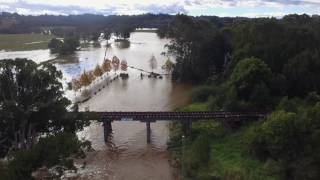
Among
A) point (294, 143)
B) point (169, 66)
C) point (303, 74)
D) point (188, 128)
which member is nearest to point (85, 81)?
point (169, 66)

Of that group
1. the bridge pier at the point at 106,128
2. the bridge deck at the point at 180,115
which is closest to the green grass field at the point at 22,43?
the bridge pier at the point at 106,128

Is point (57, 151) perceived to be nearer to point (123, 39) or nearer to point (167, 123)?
point (167, 123)

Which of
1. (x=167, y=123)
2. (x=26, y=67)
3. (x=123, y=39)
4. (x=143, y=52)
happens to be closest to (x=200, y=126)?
(x=167, y=123)

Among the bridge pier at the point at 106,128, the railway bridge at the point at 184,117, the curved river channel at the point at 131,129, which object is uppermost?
the railway bridge at the point at 184,117

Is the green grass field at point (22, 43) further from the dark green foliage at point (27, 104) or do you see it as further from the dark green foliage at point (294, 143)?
the dark green foliage at point (294, 143)

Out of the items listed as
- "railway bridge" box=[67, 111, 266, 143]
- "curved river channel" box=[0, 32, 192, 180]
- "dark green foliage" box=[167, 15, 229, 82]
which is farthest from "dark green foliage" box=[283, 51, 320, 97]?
"dark green foliage" box=[167, 15, 229, 82]
